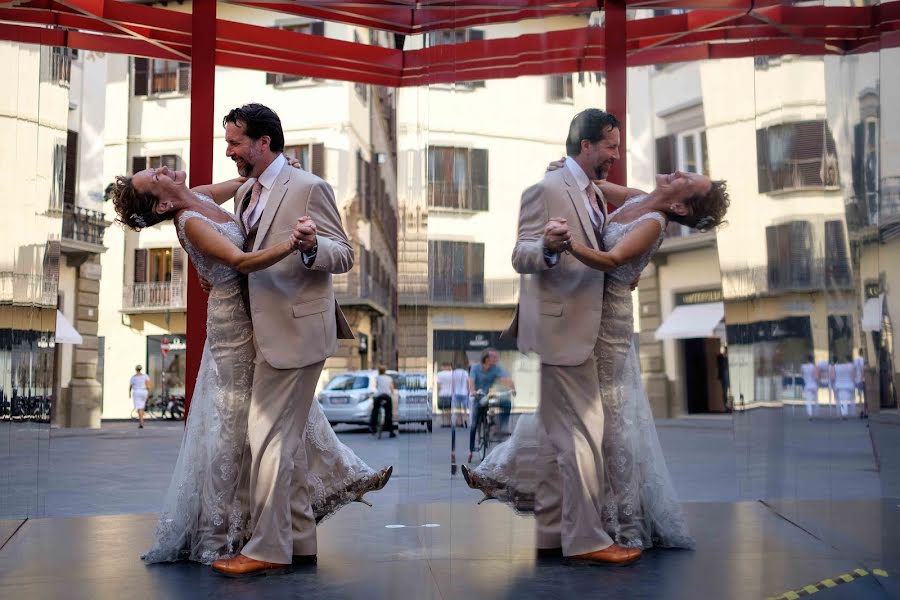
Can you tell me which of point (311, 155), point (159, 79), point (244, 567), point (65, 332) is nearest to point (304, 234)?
point (244, 567)

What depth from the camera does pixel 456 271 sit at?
679cm

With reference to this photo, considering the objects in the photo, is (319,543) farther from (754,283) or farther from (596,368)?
(754,283)

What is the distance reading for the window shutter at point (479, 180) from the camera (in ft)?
21.9

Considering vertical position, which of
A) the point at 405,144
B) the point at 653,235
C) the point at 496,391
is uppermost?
the point at 405,144

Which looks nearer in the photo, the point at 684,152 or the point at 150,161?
the point at 684,152

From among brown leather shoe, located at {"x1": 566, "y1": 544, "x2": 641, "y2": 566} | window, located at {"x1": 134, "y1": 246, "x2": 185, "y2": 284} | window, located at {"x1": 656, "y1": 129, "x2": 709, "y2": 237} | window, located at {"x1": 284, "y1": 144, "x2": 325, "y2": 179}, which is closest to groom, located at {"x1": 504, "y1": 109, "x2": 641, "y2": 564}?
brown leather shoe, located at {"x1": 566, "y1": 544, "x2": 641, "y2": 566}

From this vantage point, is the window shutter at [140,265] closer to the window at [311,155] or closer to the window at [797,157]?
the window at [311,155]

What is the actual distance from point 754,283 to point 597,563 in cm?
327

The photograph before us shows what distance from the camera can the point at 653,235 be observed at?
4715 millimetres

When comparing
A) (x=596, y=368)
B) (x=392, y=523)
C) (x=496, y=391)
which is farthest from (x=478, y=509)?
(x=596, y=368)

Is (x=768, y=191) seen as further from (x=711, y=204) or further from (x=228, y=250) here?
(x=228, y=250)

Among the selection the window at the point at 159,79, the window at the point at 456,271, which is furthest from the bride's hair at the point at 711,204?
the window at the point at 159,79

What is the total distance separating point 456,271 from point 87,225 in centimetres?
734

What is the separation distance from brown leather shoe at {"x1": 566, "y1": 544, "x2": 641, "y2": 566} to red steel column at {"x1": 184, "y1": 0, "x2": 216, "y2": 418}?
3036mm
